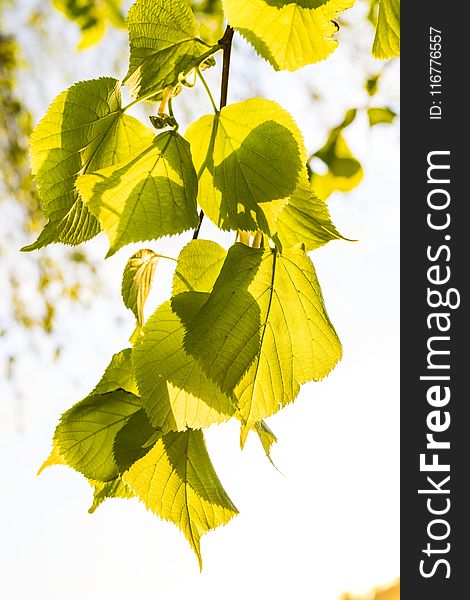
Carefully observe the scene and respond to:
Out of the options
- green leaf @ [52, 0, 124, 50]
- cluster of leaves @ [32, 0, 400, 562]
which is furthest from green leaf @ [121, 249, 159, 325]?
green leaf @ [52, 0, 124, 50]

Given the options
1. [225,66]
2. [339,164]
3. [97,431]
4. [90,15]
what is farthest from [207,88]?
[90,15]

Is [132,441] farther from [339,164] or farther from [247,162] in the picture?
[339,164]

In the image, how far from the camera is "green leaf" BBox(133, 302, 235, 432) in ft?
0.74

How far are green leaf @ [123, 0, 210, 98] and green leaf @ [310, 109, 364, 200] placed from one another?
1.64 feet

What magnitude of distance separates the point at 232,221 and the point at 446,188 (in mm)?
345

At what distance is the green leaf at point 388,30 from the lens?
298mm

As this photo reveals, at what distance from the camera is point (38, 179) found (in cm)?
24

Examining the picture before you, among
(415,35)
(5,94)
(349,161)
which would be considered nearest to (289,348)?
(415,35)

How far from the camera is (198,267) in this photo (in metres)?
0.24

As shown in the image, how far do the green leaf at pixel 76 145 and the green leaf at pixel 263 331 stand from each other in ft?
0.14

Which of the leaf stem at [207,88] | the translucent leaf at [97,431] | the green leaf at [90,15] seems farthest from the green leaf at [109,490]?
the green leaf at [90,15]

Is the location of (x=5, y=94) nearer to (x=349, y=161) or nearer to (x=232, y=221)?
(x=349, y=161)

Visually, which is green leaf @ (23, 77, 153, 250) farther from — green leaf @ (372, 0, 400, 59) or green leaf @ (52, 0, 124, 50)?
green leaf @ (52, 0, 124, 50)

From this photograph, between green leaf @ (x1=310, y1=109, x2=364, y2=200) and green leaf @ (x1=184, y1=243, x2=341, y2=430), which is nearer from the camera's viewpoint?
green leaf @ (x1=184, y1=243, x2=341, y2=430)
